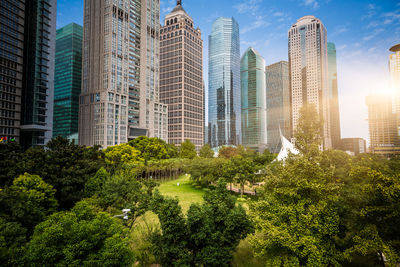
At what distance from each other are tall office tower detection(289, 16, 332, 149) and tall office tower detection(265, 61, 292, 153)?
771 inches

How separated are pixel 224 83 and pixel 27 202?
520ft

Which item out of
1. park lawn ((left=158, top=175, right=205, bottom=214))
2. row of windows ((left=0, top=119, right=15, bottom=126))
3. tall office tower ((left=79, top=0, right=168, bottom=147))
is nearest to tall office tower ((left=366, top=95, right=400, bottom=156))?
park lawn ((left=158, top=175, right=205, bottom=214))

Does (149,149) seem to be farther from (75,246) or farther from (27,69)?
(27,69)

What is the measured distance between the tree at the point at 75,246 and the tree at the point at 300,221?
852cm

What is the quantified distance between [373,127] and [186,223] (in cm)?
9809

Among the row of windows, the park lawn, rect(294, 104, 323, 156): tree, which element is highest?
the row of windows

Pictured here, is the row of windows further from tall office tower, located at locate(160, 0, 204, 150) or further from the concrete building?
the concrete building

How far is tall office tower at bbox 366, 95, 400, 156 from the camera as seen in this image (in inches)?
2950

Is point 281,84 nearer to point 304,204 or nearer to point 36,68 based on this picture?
point 36,68

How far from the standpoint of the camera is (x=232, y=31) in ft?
540

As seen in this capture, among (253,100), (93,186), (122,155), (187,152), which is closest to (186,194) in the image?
(93,186)

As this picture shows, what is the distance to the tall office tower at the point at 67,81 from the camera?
4833 inches

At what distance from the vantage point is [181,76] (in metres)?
123

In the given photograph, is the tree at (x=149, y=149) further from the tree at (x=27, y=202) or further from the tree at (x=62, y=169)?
the tree at (x=27, y=202)
